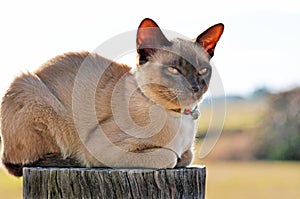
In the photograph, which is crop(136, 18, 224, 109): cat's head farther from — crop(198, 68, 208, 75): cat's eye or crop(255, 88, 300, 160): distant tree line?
crop(255, 88, 300, 160): distant tree line

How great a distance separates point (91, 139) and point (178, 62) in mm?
720

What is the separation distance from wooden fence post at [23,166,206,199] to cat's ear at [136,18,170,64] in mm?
895

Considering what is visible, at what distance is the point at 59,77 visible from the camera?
4.62 m

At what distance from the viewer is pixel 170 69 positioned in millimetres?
4414

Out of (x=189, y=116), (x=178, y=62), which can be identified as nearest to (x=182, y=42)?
(x=178, y=62)

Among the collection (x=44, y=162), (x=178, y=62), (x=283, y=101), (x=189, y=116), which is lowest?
(x=283, y=101)

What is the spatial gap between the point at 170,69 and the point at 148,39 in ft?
0.74

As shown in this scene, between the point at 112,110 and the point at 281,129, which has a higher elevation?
the point at 112,110

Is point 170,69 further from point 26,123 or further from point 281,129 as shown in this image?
point 281,129

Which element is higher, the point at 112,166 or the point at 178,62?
the point at 178,62

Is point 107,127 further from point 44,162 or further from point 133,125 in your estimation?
point 44,162

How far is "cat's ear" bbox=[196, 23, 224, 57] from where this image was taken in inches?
179

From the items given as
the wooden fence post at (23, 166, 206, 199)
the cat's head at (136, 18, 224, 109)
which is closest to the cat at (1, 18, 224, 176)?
the cat's head at (136, 18, 224, 109)

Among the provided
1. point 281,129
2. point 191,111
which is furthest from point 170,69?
point 281,129
